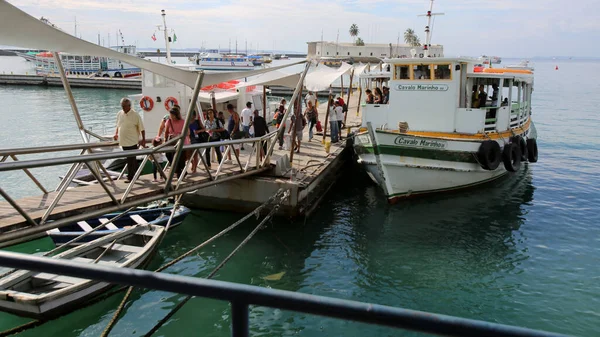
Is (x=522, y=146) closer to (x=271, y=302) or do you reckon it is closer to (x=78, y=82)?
(x=271, y=302)

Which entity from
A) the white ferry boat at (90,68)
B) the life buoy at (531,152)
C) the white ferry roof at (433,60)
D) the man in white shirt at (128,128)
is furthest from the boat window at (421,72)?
the white ferry boat at (90,68)

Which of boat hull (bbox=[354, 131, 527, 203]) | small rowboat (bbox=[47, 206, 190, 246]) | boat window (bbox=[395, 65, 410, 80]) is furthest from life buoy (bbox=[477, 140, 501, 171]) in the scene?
small rowboat (bbox=[47, 206, 190, 246])

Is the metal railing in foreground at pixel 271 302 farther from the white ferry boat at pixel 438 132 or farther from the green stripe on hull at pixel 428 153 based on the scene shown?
the green stripe on hull at pixel 428 153

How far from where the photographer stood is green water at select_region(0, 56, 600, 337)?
832 cm

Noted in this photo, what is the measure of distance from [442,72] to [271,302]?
1577 cm

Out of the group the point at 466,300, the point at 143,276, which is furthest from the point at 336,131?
the point at 143,276

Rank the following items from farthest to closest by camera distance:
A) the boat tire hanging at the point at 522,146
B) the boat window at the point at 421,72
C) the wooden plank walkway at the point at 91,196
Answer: the boat tire hanging at the point at 522,146 < the boat window at the point at 421,72 < the wooden plank walkway at the point at 91,196

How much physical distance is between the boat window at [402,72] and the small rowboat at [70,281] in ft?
34.3

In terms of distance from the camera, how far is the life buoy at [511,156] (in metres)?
16.0

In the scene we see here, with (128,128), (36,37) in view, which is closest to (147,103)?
(128,128)

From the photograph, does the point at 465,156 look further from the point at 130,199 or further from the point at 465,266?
the point at 130,199

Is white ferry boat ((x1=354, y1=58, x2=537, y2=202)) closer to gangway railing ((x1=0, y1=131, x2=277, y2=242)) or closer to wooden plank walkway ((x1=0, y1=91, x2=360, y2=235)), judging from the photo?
wooden plank walkway ((x1=0, y1=91, x2=360, y2=235))

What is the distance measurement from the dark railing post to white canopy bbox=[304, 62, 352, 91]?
14.9 m

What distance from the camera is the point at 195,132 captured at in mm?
11102
